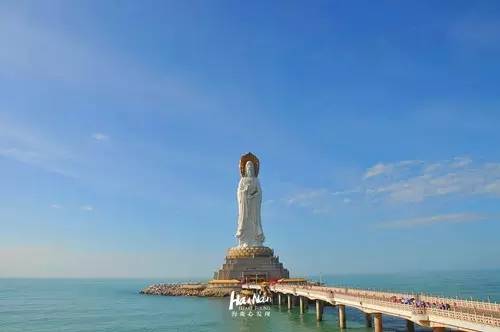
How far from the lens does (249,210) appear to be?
66188 mm

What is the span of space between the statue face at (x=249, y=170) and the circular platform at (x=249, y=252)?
9.37m

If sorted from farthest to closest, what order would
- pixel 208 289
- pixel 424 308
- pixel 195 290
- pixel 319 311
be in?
pixel 195 290 < pixel 208 289 < pixel 319 311 < pixel 424 308

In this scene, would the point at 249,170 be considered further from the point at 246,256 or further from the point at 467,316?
the point at 467,316

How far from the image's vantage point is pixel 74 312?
50.7 meters

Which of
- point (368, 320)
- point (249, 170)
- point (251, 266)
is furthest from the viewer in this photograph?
point (249, 170)

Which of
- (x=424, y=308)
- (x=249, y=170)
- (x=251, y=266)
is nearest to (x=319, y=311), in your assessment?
(x=424, y=308)

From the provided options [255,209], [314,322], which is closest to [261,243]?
[255,209]

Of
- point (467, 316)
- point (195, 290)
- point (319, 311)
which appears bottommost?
point (467, 316)

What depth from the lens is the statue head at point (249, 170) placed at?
67.0 m

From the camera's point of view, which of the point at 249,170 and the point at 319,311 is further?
the point at 249,170

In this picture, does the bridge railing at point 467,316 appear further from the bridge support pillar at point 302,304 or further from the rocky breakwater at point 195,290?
the rocky breakwater at point 195,290

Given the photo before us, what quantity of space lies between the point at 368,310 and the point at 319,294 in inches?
314

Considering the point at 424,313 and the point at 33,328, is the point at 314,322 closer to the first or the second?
the point at 424,313

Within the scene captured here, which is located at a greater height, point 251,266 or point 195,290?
point 251,266
